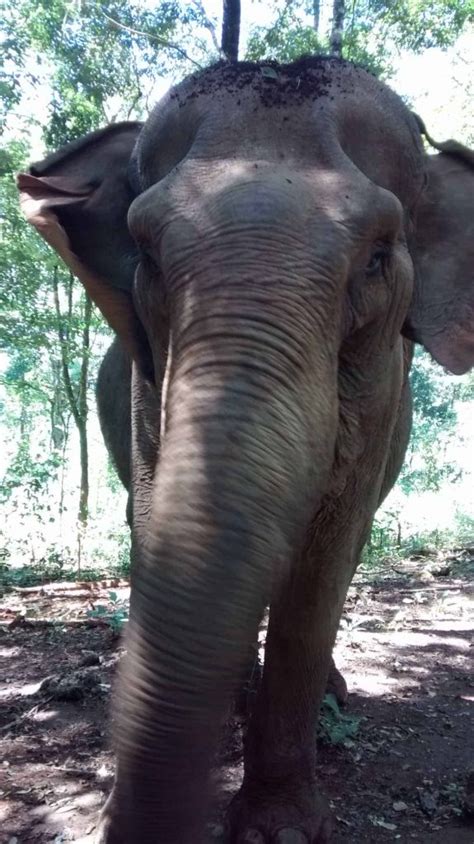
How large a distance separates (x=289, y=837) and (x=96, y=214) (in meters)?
2.72

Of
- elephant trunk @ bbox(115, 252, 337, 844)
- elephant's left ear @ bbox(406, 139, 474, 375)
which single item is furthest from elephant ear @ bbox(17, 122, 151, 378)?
elephant trunk @ bbox(115, 252, 337, 844)

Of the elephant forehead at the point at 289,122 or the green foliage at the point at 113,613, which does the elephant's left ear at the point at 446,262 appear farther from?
the green foliage at the point at 113,613

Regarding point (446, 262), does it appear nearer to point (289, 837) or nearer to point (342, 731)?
point (289, 837)

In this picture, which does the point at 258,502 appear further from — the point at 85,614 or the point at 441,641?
the point at 85,614

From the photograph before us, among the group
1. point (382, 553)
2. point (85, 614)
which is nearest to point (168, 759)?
point (85, 614)

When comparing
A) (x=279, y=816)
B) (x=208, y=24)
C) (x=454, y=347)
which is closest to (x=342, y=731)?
(x=279, y=816)

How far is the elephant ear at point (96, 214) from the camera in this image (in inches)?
141

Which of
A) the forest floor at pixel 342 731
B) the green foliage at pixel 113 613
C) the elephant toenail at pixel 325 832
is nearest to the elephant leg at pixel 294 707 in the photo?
the elephant toenail at pixel 325 832

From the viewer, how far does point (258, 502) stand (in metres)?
2.02

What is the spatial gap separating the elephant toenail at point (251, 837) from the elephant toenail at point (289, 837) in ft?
0.19

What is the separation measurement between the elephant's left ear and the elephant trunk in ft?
3.92

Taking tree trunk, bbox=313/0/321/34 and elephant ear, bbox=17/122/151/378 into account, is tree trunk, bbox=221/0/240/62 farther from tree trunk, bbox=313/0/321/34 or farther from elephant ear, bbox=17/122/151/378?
tree trunk, bbox=313/0/321/34

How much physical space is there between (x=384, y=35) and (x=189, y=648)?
1418 cm

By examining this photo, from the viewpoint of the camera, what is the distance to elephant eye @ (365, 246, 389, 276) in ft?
9.28
